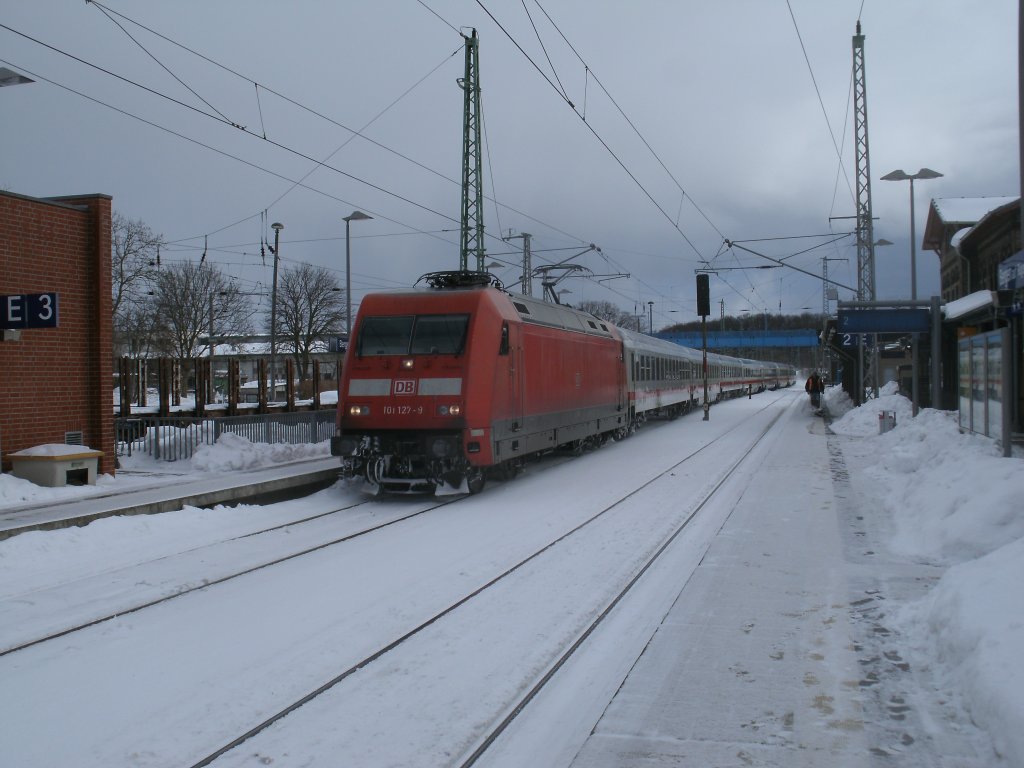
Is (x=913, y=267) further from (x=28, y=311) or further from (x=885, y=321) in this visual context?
(x=28, y=311)

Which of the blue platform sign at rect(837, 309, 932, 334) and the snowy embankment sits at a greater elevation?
the blue platform sign at rect(837, 309, 932, 334)

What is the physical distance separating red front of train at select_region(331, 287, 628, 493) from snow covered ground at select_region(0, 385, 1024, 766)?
1.10 m

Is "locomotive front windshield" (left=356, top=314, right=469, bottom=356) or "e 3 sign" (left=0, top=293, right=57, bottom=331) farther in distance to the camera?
"e 3 sign" (left=0, top=293, right=57, bottom=331)

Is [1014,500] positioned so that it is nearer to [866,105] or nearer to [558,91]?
[558,91]

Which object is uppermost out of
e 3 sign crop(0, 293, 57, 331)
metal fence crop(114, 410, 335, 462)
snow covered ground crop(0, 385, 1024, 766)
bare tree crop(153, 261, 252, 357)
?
bare tree crop(153, 261, 252, 357)

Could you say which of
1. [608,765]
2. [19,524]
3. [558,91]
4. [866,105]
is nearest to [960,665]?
[608,765]

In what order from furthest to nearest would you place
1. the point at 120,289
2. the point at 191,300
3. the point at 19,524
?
1. the point at 191,300
2. the point at 120,289
3. the point at 19,524

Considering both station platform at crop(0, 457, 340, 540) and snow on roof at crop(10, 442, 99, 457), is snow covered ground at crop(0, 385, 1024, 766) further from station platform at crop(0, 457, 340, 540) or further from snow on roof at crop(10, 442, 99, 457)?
snow on roof at crop(10, 442, 99, 457)

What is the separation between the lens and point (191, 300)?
3750cm

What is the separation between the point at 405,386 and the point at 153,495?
3952 millimetres

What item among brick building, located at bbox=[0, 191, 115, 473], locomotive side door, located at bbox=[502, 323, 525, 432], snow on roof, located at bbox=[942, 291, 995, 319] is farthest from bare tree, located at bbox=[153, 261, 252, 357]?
snow on roof, located at bbox=[942, 291, 995, 319]

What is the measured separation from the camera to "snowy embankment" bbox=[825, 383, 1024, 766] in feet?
14.4

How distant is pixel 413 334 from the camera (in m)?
12.8

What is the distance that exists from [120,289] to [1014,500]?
34.3 metres
